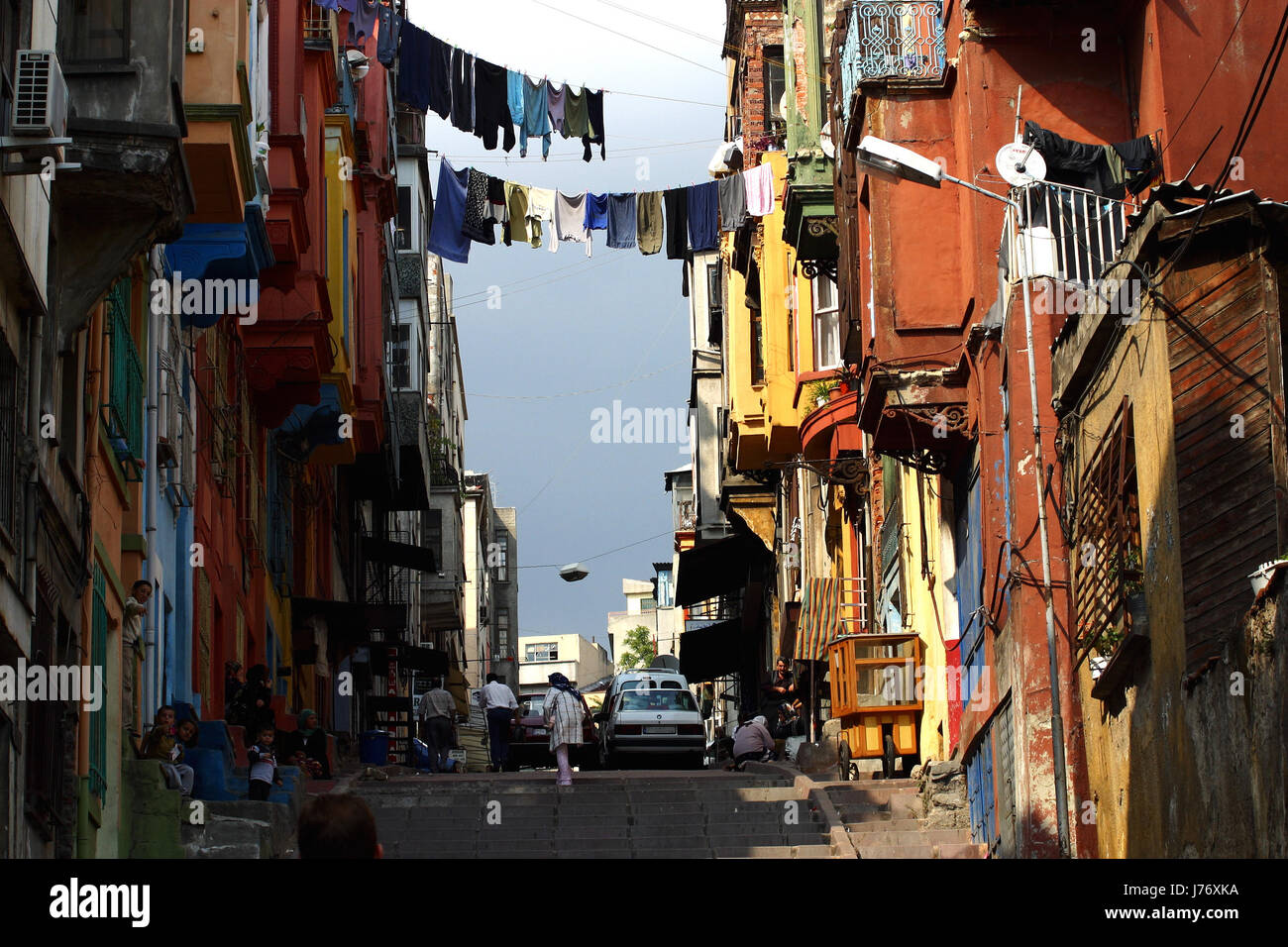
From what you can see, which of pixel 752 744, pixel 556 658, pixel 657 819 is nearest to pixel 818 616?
pixel 752 744

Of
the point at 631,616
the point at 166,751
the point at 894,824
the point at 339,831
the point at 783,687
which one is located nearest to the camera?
the point at 339,831

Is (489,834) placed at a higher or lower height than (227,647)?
lower

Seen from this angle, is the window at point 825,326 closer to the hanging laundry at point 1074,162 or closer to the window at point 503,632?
the hanging laundry at point 1074,162

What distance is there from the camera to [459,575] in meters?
59.9

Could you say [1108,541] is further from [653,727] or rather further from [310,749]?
[653,727]

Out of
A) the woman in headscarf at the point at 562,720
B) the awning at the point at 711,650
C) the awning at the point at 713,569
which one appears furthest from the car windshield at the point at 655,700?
the awning at the point at 711,650

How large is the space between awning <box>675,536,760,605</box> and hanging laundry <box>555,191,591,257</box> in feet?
62.5

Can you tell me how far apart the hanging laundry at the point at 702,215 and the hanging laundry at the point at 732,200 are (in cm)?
12

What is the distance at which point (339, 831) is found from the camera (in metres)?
5.50

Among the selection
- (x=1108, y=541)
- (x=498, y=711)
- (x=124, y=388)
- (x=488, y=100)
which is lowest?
(x=498, y=711)

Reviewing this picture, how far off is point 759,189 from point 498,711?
903 cm

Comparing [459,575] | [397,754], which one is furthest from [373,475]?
[459,575]
